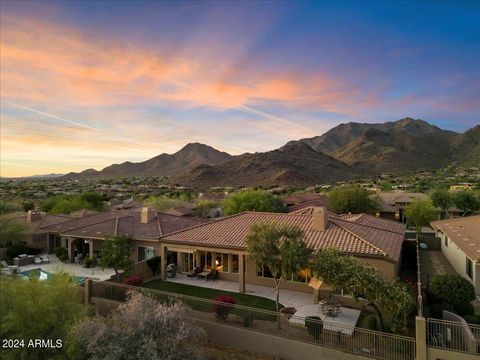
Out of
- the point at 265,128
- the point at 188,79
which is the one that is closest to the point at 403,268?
the point at 188,79

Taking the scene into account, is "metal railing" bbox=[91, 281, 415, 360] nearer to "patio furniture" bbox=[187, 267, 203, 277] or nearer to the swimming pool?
the swimming pool

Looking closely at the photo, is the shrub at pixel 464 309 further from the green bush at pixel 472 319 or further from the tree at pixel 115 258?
the tree at pixel 115 258

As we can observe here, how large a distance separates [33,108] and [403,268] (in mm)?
55525

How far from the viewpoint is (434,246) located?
36.2 m

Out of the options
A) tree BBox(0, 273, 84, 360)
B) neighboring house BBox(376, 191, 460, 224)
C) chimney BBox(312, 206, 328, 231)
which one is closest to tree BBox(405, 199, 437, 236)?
neighboring house BBox(376, 191, 460, 224)

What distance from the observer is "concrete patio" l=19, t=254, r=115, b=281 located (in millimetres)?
27516

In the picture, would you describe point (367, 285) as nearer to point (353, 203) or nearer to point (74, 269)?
point (74, 269)

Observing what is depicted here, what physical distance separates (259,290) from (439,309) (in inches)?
419

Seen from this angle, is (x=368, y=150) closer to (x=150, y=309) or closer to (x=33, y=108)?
(x=33, y=108)

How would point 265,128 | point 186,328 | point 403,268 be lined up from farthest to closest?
point 265,128
point 403,268
point 186,328

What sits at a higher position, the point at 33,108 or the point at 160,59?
the point at 160,59

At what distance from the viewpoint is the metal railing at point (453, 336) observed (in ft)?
40.7

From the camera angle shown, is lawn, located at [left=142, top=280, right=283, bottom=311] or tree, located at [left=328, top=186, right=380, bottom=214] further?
tree, located at [left=328, top=186, right=380, bottom=214]

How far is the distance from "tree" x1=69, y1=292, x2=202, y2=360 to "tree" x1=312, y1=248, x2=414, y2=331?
6291 mm
